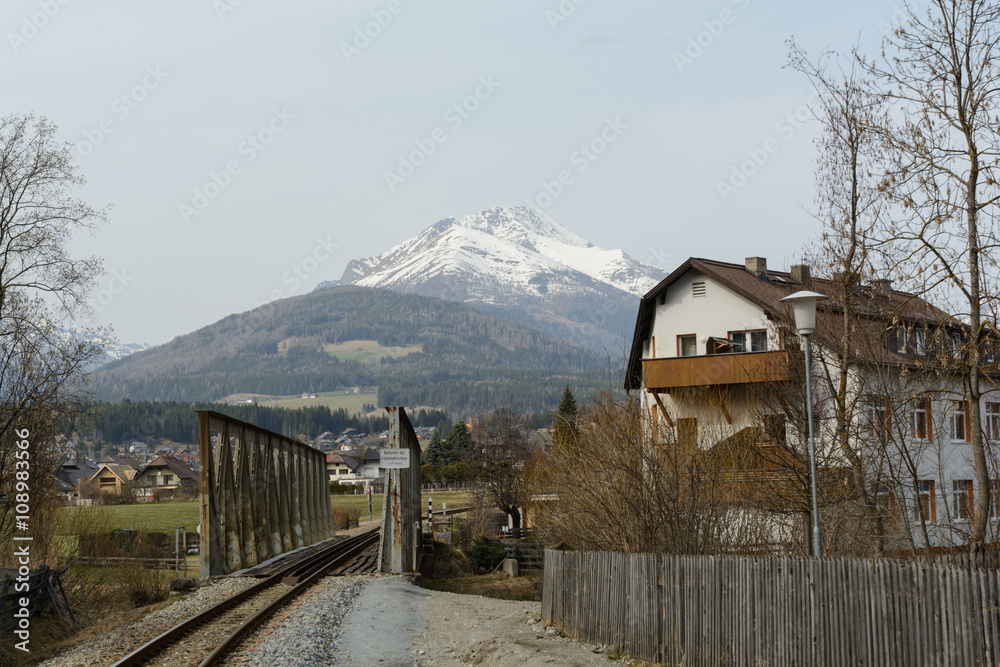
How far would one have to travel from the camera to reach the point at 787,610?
10352 millimetres

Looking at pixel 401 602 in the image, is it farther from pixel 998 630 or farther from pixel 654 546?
pixel 998 630

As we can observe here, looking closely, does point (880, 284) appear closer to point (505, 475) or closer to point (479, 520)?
point (505, 475)

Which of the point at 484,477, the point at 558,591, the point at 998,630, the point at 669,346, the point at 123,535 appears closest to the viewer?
the point at 998,630

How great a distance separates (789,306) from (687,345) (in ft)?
37.4

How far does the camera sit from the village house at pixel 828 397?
17.8 metres

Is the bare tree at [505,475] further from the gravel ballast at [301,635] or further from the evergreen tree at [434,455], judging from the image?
the evergreen tree at [434,455]

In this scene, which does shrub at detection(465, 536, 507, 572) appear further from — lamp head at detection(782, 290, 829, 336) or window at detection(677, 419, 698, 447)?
lamp head at detection(782, 290, 829, 336)

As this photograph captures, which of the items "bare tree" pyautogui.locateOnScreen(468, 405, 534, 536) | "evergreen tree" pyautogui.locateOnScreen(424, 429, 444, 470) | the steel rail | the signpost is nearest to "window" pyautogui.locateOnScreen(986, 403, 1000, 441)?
the signpost

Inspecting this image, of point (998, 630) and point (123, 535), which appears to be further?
point (123, 535)

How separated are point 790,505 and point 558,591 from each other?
8054 mm

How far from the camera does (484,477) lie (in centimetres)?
5459

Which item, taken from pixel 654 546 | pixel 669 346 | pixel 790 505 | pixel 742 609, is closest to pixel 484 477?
pixel 669 346

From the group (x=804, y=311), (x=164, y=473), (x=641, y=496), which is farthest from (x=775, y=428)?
(x=164, y=473)

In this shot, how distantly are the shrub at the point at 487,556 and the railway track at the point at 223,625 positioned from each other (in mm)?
12327
